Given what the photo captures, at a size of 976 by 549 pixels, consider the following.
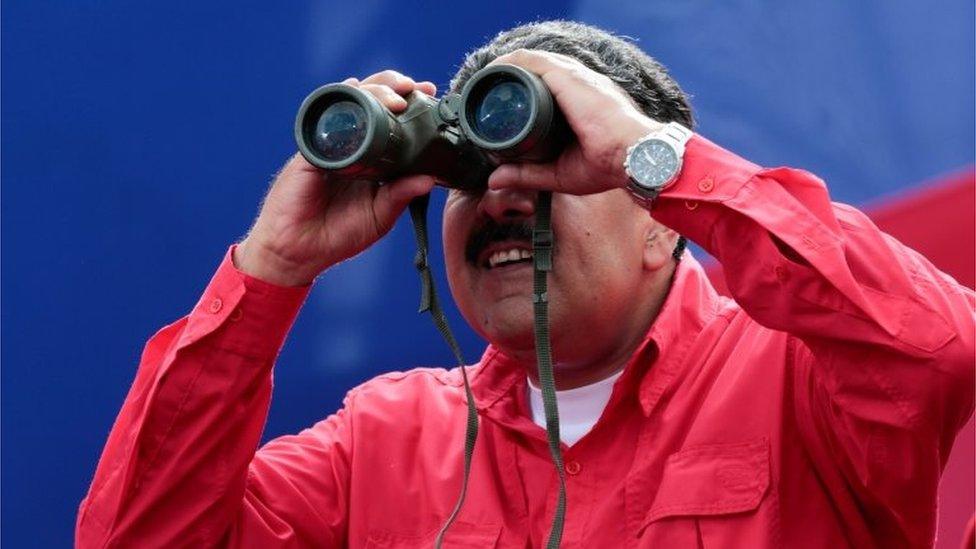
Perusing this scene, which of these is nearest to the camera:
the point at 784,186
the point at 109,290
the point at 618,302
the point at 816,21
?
the point at 784,186

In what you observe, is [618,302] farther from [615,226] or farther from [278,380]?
[278,380]

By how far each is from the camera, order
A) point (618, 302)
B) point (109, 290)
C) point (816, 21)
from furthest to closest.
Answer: point (816, 21)
point (109, 290)
point (618, 302)

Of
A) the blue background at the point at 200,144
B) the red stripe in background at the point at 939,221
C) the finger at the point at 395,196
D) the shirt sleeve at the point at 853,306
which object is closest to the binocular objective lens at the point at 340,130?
the finger at the point at 395,196

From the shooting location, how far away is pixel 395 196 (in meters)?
1.70

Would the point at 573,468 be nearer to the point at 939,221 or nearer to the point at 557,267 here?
the point at 557,267

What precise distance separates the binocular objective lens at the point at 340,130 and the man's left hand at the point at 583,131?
0.15 m

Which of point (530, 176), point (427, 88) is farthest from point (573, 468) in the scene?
point (427, 88)

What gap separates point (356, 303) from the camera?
2.34 m

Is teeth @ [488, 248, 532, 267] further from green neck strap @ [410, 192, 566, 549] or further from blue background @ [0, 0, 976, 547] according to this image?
blue background @ [0, 0, 976, 547]

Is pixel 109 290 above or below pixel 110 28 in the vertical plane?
below

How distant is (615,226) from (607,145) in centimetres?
32

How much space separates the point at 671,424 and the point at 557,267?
8.9 inches

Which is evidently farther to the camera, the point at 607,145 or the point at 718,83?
the point at 718,83

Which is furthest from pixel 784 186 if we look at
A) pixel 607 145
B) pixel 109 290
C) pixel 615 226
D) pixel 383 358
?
pixel 109 290
